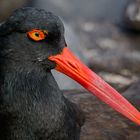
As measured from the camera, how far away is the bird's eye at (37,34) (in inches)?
133

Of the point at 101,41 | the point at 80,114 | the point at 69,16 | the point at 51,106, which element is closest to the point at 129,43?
the point at 101,41

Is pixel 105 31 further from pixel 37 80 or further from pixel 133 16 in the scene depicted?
pixel 37 80

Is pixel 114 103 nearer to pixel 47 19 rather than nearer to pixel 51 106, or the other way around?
pixel 51 106

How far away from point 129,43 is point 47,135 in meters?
4.95

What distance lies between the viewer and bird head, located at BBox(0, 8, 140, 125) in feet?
11.1

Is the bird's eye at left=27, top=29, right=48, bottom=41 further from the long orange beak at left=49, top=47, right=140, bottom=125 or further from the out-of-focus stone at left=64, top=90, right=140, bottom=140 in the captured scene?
the out-of-focus stone at left=64, top=90, right=140, bottom=140

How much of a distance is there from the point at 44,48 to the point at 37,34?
127 mm

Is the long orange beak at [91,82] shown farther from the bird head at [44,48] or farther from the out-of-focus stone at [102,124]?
the out-of-focus stone at [102,124]

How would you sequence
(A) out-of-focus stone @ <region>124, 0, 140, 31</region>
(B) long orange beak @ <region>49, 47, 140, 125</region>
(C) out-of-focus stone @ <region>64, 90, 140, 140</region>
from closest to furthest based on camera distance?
(B) long orange beak @ <region>49, 47, 140, 125</region>
(C) out-of-focus stone @ <region>64, 90, 140, 140</region>
(A) out-of-focus stone @ <region>124, 0, 140, 31</region>

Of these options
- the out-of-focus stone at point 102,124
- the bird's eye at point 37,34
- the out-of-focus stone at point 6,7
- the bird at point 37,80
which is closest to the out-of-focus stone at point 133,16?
the out-of-focus stone at point 6,7

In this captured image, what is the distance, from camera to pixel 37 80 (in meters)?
3.54

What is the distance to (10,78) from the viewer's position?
11.5 feet

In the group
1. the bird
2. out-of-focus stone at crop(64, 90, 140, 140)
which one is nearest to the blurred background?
out-of-focus stone at crop(64, 90, 140, 140)

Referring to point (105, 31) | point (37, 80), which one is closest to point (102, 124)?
point (37, 80)
